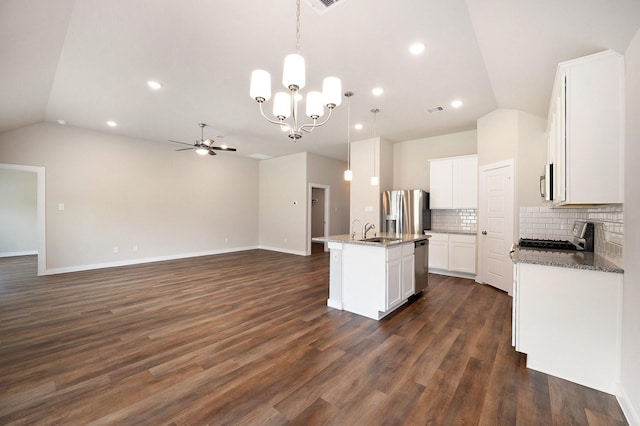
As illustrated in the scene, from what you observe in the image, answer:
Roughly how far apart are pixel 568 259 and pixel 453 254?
313cm

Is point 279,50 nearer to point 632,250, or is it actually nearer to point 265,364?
point 265,364

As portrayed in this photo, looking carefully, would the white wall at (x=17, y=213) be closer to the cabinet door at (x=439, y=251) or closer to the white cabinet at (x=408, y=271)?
the white cabinet at (x=408, y=271)

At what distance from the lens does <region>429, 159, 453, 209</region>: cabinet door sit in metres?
5.44

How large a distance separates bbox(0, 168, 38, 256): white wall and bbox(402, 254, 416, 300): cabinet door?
9971 mm

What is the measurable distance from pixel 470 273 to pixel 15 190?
11.7m

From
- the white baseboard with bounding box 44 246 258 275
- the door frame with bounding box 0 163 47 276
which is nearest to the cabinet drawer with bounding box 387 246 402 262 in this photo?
the white baseboard with bounding box 44 246 258 275

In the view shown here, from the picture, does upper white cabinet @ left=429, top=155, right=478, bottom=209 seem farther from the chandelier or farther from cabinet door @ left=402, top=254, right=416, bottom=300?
the chandelier

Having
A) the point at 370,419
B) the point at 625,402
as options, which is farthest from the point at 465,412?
the point at 625,402

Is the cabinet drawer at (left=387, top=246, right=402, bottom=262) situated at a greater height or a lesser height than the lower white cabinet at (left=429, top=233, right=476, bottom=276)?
greater

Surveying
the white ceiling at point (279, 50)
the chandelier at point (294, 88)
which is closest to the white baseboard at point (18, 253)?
the white ceiling at point (279, 50)

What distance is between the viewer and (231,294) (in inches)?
159

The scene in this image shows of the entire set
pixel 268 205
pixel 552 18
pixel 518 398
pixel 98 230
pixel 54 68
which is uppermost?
pixel 54 68

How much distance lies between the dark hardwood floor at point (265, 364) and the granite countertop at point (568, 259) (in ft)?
2.93

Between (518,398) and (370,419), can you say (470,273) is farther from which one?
(370,419)
